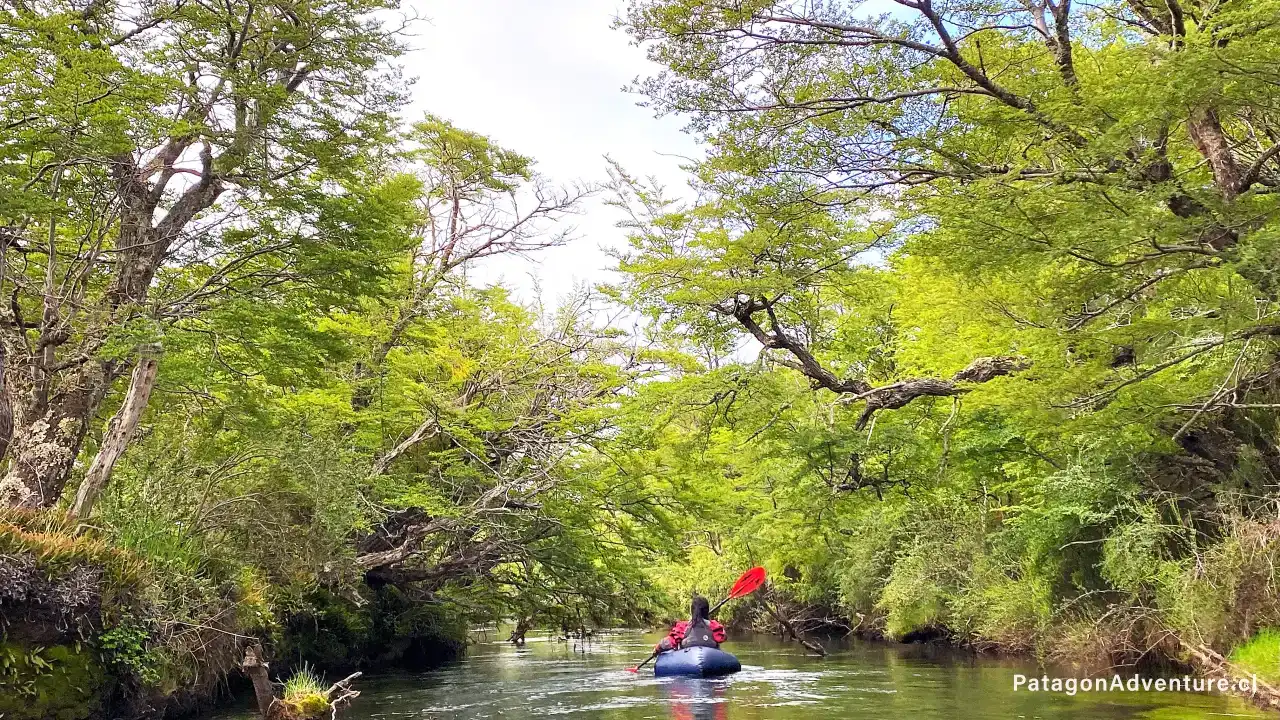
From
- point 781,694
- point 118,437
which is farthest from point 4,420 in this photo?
point 781,694

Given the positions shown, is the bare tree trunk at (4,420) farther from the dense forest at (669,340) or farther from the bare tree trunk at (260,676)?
the bare tree trunk at (260,676)

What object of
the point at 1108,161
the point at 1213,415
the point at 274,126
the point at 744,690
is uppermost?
the point at 274,126

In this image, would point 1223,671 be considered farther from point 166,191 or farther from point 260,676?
point 166,191

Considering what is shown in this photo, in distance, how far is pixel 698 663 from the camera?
14250 millimetres

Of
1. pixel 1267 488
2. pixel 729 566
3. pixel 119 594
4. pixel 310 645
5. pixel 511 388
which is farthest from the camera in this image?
pixel 729 566

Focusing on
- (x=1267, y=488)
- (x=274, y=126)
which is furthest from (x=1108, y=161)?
(x=274, y=126)

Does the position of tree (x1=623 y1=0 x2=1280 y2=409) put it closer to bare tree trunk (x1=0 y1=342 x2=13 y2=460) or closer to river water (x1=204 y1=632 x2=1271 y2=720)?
river water (x1=204 y1=632 x2=1271 y2=720)

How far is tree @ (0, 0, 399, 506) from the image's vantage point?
31.4ft

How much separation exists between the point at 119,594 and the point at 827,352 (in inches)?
563

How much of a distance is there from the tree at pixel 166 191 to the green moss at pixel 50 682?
8.10ft

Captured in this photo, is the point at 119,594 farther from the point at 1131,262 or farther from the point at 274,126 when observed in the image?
the point at 1131,262

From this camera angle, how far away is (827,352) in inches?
752

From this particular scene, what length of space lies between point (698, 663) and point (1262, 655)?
797 cm

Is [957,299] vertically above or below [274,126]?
below
